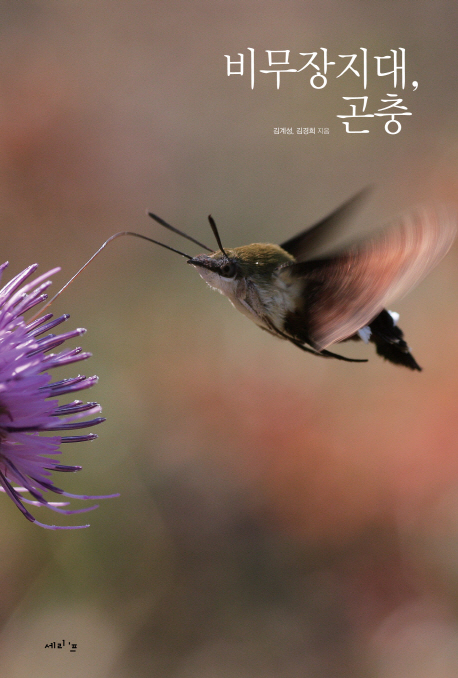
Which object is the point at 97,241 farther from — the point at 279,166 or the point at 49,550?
the point at 49,550

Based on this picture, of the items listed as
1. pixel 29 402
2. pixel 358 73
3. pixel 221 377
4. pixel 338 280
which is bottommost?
pixel 221 377

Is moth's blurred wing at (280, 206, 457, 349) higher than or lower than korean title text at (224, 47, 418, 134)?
lower

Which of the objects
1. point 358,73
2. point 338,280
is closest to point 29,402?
point 338,280

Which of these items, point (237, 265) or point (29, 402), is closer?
point (29, 402)

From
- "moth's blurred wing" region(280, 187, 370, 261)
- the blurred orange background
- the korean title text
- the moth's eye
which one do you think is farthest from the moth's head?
the korean title text

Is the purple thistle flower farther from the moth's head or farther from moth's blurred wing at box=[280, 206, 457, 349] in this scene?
moth's blurred wing at box=[280, 206, 457, 349]

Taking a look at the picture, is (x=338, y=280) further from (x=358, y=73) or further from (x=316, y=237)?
(x=358, y=73)
